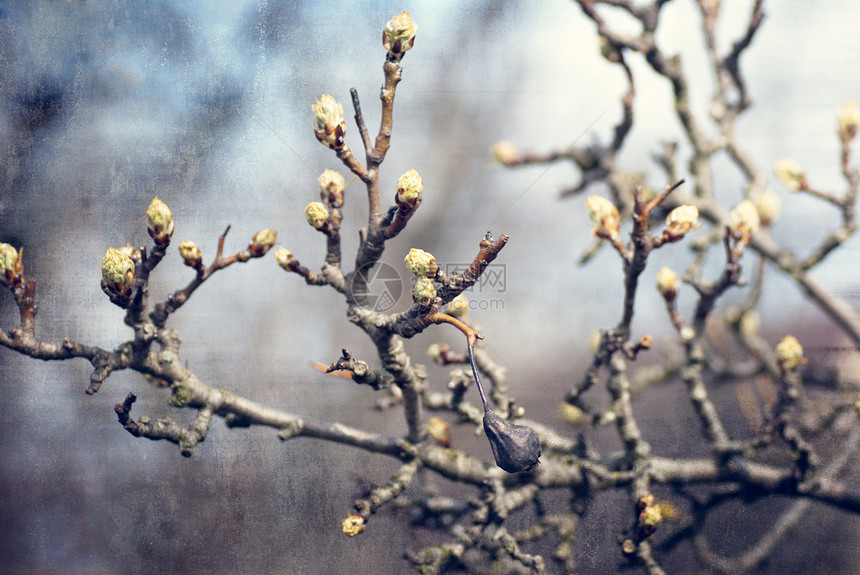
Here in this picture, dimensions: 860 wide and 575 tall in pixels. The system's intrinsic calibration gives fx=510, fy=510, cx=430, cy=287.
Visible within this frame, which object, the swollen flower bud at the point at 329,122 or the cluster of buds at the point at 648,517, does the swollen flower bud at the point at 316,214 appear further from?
the cluster of buds at the point at 648,517

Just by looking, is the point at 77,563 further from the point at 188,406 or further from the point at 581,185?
the point at 581,185

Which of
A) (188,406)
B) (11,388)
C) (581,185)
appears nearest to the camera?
(188,406)

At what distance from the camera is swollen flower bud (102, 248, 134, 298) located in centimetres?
83

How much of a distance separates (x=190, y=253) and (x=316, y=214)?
256 mm

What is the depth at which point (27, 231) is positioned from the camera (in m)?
1.43

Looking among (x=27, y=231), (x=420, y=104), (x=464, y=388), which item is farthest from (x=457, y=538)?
(x=420, y=104)

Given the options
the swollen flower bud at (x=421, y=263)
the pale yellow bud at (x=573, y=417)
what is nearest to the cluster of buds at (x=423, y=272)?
the swollen flower bud at (x=421, y=263)

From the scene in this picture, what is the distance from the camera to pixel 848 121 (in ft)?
4.07

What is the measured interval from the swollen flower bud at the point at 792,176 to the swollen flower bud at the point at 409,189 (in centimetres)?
107

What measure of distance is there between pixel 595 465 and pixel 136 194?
1445 millimetres

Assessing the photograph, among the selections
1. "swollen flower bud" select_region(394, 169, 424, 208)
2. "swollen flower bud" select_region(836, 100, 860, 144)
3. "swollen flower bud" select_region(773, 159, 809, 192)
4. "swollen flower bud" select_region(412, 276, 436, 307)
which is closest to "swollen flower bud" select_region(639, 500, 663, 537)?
"swollen flower bud" select_region(412, 276, 436, 307)

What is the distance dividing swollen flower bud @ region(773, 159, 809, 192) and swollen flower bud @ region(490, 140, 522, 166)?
0.72 m

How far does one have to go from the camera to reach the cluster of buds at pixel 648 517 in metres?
0.99

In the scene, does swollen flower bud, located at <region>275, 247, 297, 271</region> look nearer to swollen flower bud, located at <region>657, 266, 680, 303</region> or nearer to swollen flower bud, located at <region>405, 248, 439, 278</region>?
swollen flower bud, located at <region>405, 248, 439, 278</region>
